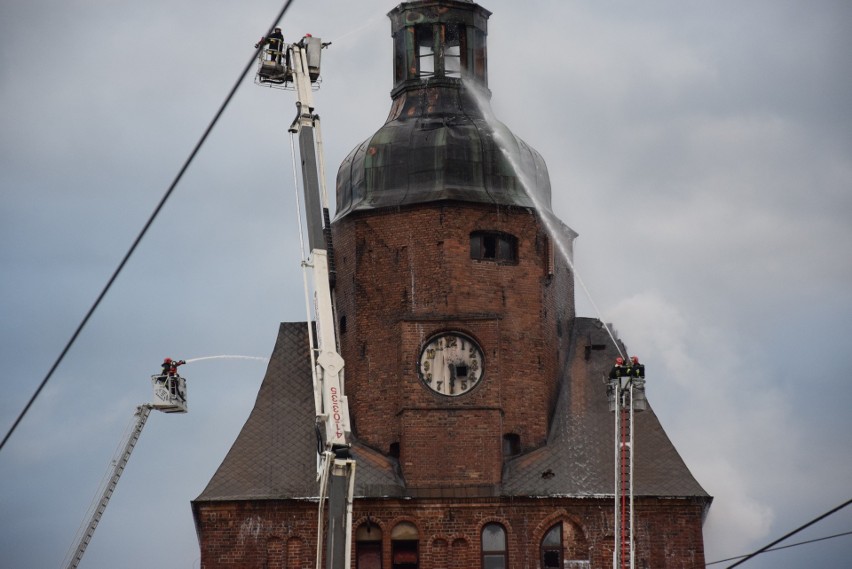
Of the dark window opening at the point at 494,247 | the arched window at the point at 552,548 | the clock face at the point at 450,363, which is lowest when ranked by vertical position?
the arched window at the point at 552,548

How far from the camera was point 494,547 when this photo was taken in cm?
6312

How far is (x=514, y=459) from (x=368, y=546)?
17.9ft

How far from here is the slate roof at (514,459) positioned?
208ft

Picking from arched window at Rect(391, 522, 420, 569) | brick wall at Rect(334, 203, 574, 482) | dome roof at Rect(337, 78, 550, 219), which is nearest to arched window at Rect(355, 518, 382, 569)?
arched window at Rect(391, 522, 420, 569)

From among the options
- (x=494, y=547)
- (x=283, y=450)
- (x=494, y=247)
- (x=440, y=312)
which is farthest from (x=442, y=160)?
(x=494, y=547)

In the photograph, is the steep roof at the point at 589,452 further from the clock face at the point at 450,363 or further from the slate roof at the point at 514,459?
the clock face at the point at 450,363

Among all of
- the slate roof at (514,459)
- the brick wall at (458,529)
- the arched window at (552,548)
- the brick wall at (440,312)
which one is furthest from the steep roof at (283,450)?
the arched window at (552,548)

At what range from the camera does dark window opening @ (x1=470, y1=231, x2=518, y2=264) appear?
66.6m

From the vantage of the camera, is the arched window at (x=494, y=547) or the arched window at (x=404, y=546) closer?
the arched window at (x=494, y=547)

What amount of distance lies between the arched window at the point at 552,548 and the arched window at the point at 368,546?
508 centimetres

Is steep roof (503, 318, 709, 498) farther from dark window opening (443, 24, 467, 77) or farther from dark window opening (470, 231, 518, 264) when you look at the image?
dark window opening (443, 24, 467, 77)

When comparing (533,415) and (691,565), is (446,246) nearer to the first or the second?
(533,415)

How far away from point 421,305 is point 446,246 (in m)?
2.08

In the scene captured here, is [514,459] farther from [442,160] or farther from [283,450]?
[442,160]
